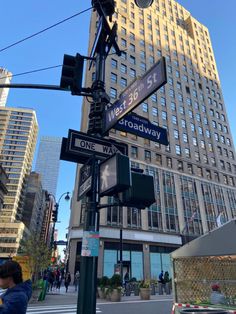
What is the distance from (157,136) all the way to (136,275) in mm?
33744

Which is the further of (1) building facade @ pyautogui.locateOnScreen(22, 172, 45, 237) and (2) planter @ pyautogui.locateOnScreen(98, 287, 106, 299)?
(1) building facade @ pyautogui.locateOnScreen(22, 172, 45, 237)

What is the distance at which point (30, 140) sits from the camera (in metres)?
156

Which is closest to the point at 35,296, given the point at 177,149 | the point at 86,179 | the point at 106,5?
the point at 86,179

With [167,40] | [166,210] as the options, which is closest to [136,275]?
[166,210]

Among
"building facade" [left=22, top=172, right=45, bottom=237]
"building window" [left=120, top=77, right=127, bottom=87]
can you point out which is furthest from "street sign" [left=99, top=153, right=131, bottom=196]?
"building facade" [left=22, top=172, right=45, bottom=237]

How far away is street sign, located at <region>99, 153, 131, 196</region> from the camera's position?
3.74 meters

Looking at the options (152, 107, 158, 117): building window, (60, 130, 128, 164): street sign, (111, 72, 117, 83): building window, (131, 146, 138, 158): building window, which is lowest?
(60, 130, 128, 164): street sign

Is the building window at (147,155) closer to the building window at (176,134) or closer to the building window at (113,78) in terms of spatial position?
the building window at (176,134)

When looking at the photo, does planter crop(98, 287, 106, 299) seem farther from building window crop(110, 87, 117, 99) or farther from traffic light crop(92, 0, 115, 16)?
building window crop(110, 87, 117, 99)

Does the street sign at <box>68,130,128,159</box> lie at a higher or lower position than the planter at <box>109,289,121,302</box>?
higher

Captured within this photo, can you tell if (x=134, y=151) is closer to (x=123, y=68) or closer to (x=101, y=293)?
(x=123, y=68)

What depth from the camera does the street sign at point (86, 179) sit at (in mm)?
4520

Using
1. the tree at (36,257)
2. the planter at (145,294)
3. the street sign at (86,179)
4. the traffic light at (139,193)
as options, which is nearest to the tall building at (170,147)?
the tree at (36,257)

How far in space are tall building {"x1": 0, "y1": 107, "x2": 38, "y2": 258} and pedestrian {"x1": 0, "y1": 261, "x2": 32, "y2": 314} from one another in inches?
4729
